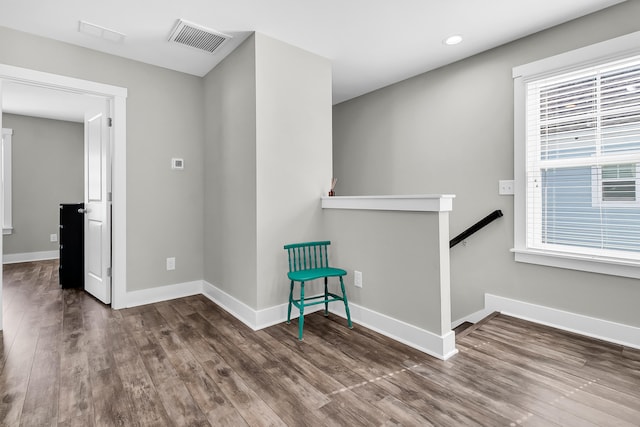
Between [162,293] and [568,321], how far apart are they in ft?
11.7

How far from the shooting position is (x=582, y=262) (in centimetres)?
239

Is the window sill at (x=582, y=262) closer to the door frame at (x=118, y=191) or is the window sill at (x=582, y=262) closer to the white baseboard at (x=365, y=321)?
the white baseboard at (x=365, y=321)

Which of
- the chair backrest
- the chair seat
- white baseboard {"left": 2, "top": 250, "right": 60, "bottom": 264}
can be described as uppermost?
the chair backrest

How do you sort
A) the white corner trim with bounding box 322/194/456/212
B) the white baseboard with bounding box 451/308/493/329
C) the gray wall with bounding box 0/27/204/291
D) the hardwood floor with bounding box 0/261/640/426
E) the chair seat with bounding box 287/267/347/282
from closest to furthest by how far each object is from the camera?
the hardwood floor with bounding box 0/261/640/426
the white corner trim with bounding box 322/194/456/212
the chair seat with bounding box 287/267/347/282
the white baseboard with bounding box 451/308/493/329
the gray wall with bounding box 0/27/204/291

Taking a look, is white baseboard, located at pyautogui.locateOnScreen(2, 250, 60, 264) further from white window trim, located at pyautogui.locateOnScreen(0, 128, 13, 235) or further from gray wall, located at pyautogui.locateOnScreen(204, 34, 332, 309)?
gray wall, located at pyautogui.locateOnScreen(204, 34, 332, 309)

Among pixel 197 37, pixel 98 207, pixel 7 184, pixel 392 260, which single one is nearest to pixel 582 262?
pixel 392 260

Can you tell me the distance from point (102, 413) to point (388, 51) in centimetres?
330

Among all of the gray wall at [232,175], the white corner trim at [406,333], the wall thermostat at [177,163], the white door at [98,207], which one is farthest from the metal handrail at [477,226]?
the white door at [98,207]

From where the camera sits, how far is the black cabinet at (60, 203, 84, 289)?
3.76 m

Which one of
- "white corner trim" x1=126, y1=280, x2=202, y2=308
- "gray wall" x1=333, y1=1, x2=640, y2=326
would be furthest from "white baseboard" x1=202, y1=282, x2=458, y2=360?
"gray wall" x1=333, y1=1, x2=640, y2=326

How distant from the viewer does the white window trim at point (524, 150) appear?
2.22m

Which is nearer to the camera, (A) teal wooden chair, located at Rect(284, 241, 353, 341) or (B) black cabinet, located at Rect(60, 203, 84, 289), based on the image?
(A) teal wooden chair, located at Rect(284, 241, 353, 341)

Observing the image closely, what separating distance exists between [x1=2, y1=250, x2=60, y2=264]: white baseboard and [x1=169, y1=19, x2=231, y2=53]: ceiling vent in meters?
4.68

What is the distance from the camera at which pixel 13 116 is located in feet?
16.7
